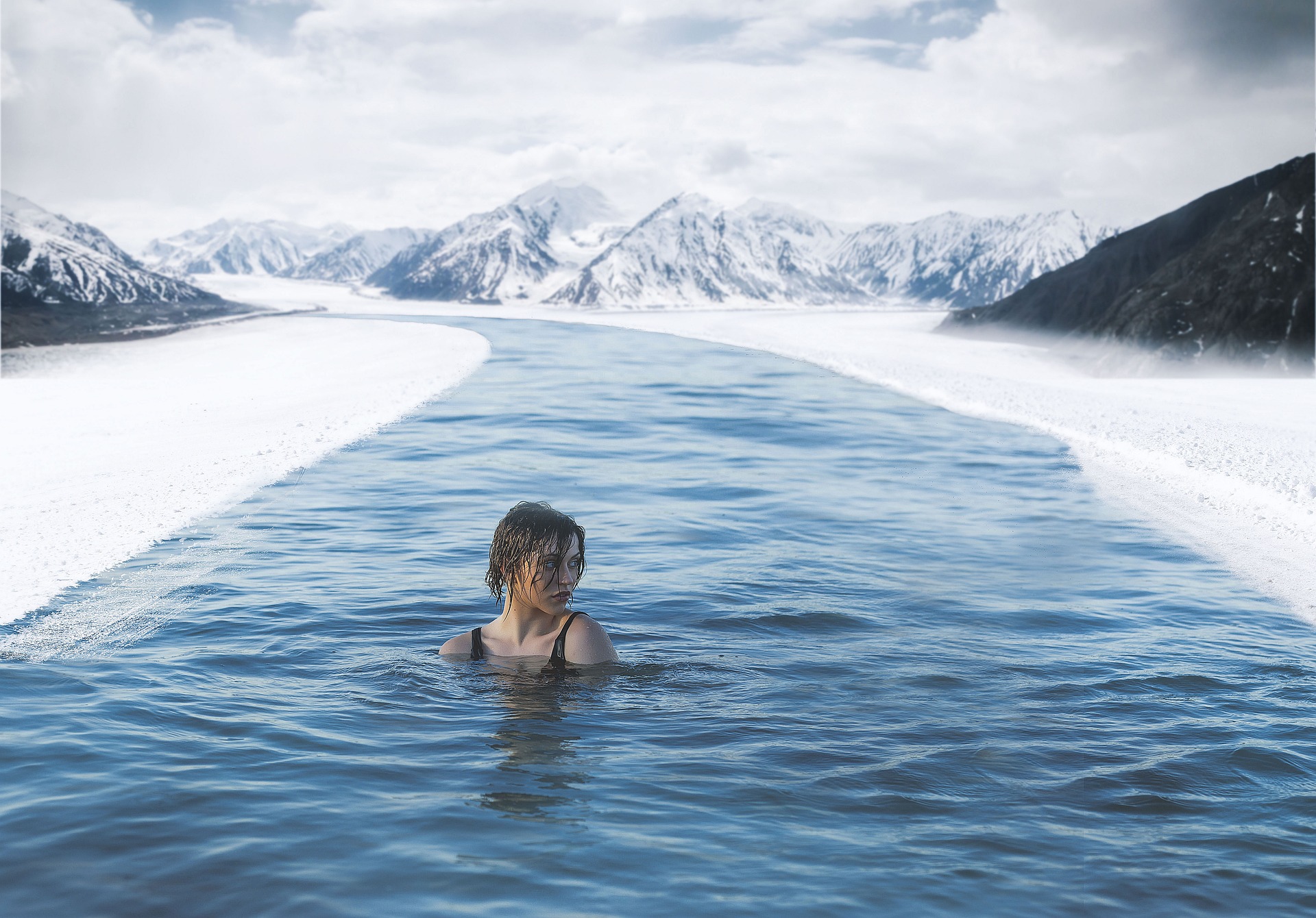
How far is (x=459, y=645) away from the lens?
7.74m

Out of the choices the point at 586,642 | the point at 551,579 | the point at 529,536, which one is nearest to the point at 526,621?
the point at 586,642

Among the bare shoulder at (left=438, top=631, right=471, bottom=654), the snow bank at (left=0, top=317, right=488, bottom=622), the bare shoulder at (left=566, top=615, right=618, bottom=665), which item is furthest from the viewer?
the snow bank at (left=0, top=317, right=488, bottom=622)

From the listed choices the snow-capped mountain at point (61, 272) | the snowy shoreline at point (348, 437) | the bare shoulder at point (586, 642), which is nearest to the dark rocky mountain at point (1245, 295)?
the snowy shoreline at point (348, 437)

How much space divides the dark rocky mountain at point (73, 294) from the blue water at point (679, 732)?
184 feet

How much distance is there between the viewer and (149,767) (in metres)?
5.93

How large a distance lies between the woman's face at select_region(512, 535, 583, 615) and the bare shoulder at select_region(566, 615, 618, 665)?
0.20 meters

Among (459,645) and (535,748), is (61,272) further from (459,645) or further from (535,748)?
(535,748)

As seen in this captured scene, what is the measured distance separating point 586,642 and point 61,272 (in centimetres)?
12012

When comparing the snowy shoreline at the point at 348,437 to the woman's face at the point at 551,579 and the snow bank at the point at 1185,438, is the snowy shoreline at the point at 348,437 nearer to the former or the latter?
→ the snow bank at the point at 1185,438

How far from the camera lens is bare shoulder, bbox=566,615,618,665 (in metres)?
7.03

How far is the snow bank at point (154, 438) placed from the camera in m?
12.0

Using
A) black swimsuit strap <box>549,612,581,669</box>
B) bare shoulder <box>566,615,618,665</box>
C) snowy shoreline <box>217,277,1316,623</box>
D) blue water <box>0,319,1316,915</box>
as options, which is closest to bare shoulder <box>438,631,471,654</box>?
blue water <box>0,319,1316,915</box>

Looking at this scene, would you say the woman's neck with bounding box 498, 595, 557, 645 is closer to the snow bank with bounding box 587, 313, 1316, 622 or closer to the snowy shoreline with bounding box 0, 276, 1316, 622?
the snowy shoreline with bounding box 0, 276, 1316, 622

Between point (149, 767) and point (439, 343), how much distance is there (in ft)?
163
